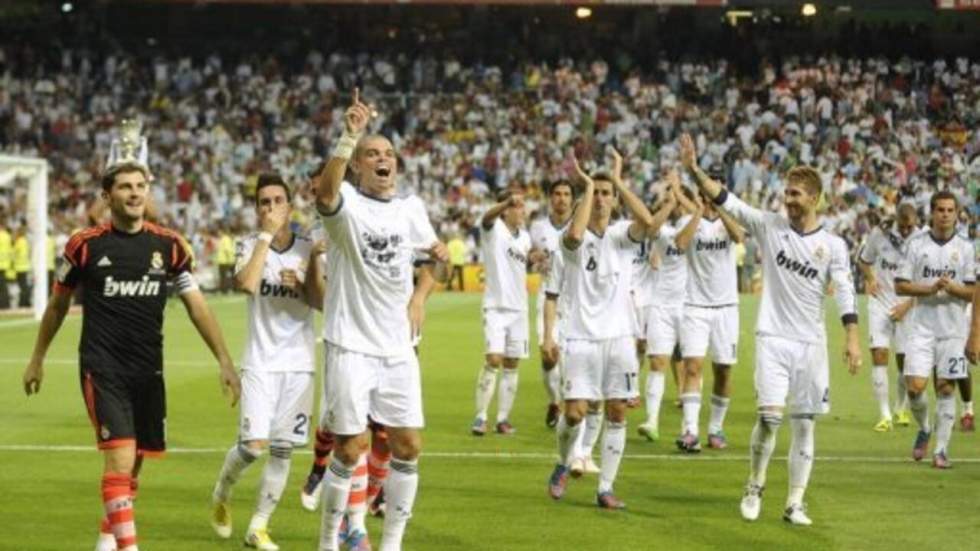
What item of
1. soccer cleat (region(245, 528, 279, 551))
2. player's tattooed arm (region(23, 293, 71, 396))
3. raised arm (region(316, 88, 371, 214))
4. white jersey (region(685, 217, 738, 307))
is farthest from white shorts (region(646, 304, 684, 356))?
player's tattooed arm (region(23, 293, 71, 396))

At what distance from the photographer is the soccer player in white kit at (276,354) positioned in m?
11.7

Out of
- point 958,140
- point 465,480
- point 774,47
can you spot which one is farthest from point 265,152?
point 465,480

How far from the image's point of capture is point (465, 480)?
49.9 feet

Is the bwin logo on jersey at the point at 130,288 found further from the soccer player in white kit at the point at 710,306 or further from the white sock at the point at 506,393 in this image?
the white sock at the point at 506,393

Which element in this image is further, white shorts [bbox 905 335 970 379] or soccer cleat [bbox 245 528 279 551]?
white shorts [bbox 905 335 970 379]

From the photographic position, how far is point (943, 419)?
16.0 metres

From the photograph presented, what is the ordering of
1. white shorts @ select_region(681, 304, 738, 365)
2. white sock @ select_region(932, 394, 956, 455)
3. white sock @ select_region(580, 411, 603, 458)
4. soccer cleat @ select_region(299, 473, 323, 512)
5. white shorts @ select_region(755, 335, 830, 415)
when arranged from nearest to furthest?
white shorts @ select_region(755, 335, 830, 415) → soccer cleat @ select_region(299, 473, 323, 512) → white sock @ select_region(580, 411, 603, 458) → white sock @ select_region(932, 394, 956, 455) → white shorts @ select_region(681, 304, 738, 365)

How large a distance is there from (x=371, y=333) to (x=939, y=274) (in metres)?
7.39

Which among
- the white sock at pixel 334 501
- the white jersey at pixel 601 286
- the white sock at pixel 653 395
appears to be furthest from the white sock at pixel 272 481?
the white sock at pixel 653 395

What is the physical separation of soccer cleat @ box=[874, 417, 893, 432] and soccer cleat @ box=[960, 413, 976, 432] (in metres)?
0.73

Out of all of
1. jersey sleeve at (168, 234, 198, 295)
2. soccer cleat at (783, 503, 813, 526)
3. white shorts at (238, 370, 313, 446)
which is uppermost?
jersey sleeve at (168, 234, 198, 295)

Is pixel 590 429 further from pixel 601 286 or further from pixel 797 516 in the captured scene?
pixel 797 516

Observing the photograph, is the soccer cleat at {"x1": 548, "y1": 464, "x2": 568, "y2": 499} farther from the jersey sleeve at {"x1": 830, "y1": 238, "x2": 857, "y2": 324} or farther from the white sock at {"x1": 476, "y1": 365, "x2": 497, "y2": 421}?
the white sock at {"x1": 476, "y1": 365, "x2": 497, "y2": 421}

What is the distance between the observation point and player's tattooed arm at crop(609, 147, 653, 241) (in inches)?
535
